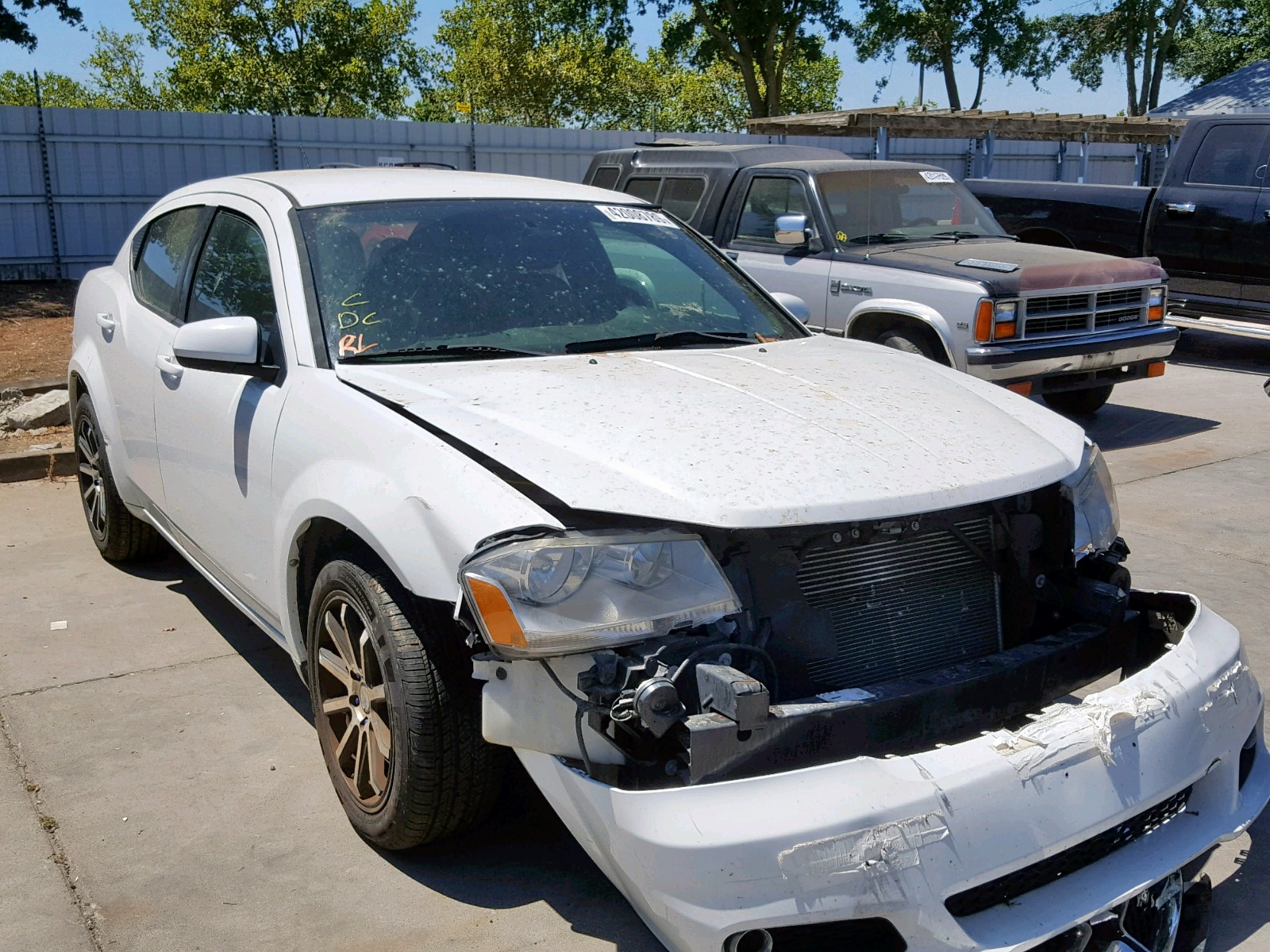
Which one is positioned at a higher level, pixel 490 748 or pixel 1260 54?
pixel 1260 54

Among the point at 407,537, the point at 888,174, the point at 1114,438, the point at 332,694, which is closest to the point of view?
the point at 407,537

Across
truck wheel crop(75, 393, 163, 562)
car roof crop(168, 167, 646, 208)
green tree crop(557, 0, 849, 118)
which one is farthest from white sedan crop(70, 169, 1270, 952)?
green tree crop(557, 0, 849, 118)

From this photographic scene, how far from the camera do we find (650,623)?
8.03 feet

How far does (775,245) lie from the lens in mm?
8891

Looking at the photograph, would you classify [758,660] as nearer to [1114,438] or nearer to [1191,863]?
[1191,863]

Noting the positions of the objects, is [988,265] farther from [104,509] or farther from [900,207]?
[104,509]

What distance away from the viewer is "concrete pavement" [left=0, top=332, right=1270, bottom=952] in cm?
290

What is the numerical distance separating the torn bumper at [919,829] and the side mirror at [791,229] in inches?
233

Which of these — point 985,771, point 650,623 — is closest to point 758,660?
point 650,623

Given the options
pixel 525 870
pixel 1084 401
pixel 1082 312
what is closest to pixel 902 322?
pixel 1082 312

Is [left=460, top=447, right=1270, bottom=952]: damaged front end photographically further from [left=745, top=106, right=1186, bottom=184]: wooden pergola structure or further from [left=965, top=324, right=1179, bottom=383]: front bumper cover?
[left=745, top=106, right=1186, bottom=184]: wooden pergola structure

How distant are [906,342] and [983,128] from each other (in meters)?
15.0

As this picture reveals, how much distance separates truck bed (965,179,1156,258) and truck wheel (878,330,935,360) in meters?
4.11

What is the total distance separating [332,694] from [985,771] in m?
1.78
